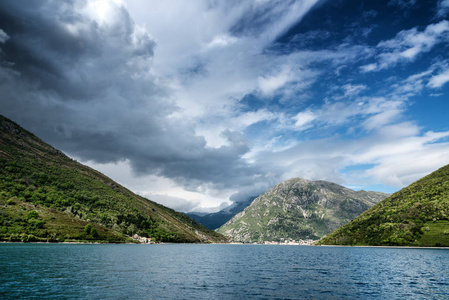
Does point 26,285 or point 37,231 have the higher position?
point 37,231

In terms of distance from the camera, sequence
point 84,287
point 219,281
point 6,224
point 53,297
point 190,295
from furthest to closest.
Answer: point 6,224 < point 219,281 < point 84,287 < point 190,295 < point 53,297

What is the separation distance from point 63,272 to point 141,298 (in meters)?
37.9

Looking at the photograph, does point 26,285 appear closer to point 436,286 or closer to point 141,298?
point 141,298

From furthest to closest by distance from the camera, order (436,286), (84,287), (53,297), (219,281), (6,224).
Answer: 1. (6,224)
2. (219,281)
3. (436,286)
4. (84,287)
5. (53,297)

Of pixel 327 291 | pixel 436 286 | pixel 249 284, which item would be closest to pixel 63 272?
pixel 249 284

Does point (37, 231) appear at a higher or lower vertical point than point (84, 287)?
higher

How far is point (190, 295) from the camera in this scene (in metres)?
46.7

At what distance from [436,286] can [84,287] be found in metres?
78.0

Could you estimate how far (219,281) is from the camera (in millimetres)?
63469

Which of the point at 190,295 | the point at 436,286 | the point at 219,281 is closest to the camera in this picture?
the point at 190,295

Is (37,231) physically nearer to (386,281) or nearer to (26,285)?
(26,285)

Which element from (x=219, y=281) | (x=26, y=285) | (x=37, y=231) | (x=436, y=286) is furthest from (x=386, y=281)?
(x=37, y=231)

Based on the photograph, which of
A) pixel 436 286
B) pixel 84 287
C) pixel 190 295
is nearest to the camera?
pixel 190 295

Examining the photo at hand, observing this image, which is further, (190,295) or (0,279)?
(0,279)
